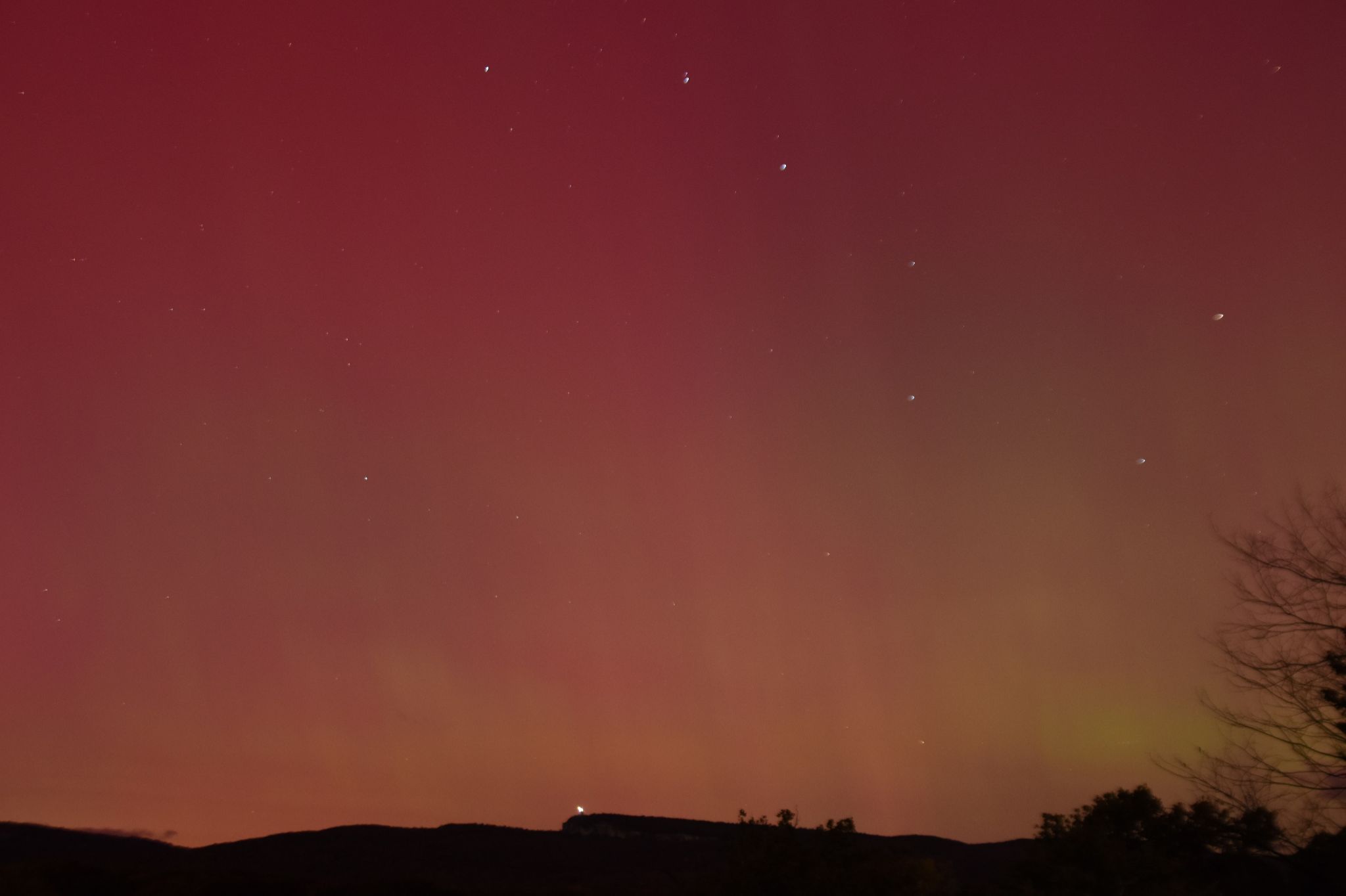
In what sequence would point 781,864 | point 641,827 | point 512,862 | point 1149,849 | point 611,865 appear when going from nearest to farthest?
point 781,864, point 1149,849, point 512,862, point 611,865, point 641,827

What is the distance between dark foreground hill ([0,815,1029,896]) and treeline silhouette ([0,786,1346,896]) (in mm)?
52

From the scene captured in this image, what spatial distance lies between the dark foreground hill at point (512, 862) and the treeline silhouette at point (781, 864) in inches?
2.1

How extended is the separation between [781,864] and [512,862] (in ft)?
114

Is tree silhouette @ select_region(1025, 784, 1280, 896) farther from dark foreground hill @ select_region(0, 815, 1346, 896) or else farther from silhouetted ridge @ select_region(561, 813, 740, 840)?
silhouetted ridge @ select_region(561, 813, 740, 840)

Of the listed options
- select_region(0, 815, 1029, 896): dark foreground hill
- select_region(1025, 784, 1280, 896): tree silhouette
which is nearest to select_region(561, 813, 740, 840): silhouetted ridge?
select_region(0, 815, 1029, 896): dark foreground hill

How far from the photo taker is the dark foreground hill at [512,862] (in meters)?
16.3

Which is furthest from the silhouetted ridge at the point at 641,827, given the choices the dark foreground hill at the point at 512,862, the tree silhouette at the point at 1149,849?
the tree silhouette at the point at 1149,849

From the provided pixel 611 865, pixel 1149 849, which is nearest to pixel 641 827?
pixel 611 865

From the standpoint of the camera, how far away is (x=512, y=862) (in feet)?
155

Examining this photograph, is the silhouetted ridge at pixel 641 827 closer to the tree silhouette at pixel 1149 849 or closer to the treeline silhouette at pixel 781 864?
the treeline silhouette at pixel 781 864

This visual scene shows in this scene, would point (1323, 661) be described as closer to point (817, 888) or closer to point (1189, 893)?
point (1189, 893)

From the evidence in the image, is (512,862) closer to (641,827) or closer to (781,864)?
(641,827)

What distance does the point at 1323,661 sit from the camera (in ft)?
63.6

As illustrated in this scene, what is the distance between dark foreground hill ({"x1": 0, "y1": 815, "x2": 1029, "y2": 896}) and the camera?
642 inches
